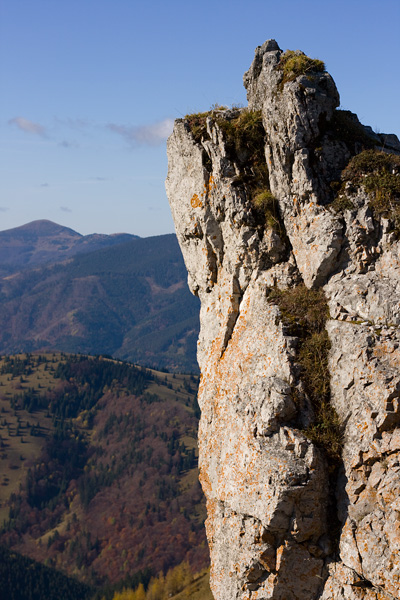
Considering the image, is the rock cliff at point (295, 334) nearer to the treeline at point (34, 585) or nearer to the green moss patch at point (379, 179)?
the green moss patch at point (379, 179)

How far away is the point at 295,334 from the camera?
17.3 meters

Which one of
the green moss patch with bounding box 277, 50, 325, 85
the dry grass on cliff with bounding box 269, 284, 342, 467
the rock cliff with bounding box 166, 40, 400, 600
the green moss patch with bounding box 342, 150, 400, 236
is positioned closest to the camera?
the rock cliff with bounding box 166, 40, 400, 600

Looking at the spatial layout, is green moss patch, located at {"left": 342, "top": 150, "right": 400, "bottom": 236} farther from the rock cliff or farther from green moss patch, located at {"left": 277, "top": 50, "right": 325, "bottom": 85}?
green moss patch, located at {"left": 277, "top": 50, "right": 325, "bottom": 85}

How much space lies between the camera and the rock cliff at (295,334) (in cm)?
1516

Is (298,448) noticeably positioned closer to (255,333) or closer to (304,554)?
(304,554)

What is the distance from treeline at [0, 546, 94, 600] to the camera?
183125 millimetres

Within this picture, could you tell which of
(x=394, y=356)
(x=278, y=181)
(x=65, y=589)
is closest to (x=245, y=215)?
(x=278, y=181)

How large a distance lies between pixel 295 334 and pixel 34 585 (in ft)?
665

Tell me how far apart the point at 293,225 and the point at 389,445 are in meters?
7.46

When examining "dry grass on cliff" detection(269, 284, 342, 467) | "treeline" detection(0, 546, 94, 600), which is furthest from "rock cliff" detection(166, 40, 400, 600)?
"treeline" detection(0, 546, 94, 600)

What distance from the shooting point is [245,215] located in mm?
19359

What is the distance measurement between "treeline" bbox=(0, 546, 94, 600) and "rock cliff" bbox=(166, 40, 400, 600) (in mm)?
190818

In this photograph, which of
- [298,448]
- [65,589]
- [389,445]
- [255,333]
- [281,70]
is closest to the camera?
[389,445]

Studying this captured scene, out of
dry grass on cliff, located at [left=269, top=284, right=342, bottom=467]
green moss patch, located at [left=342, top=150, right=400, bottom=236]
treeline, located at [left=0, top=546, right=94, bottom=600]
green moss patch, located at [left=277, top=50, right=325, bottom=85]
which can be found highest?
green moss patch, located at [left=277, top=50, right=325, bottom=85]
